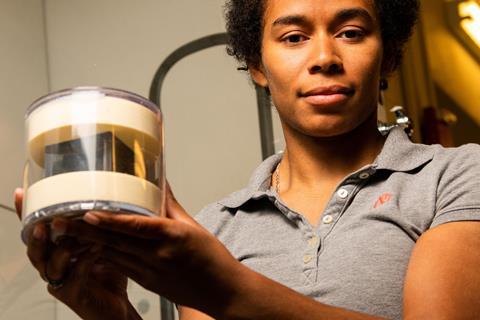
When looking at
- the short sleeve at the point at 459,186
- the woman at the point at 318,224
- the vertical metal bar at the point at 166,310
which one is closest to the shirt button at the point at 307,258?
the woman at the point at 318,224

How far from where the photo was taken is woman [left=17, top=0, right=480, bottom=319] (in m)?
0.62

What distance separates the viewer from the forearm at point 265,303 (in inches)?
25.0

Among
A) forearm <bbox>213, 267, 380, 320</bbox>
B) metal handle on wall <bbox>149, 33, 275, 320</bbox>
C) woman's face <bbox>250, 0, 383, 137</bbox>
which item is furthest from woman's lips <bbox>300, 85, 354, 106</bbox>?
metal handle on wall <bbox>149, 33, 275, 320</bbox>

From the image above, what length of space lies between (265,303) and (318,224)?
0.67 ft

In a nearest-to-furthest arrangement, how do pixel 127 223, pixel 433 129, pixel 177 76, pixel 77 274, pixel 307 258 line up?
pixel 127 223
pixel 77 274
pixel 307 258
pixel 177 76
pixel 433 129

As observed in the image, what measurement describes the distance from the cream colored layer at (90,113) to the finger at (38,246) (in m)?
0.07

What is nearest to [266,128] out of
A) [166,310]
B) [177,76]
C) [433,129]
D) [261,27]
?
[177,76]

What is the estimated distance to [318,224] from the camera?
0.83 metres

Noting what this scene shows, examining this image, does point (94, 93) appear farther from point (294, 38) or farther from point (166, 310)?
point (166, 310)

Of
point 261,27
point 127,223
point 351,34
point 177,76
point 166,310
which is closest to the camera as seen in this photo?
point 127,223

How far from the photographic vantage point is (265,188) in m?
0.95

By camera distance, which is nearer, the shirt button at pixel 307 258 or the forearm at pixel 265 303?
the forearm at pixel 265 303

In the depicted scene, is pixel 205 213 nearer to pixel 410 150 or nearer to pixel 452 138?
pixel 410 150

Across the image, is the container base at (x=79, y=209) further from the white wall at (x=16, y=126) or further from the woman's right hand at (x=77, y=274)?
the white wall at (x=16, y=126)
